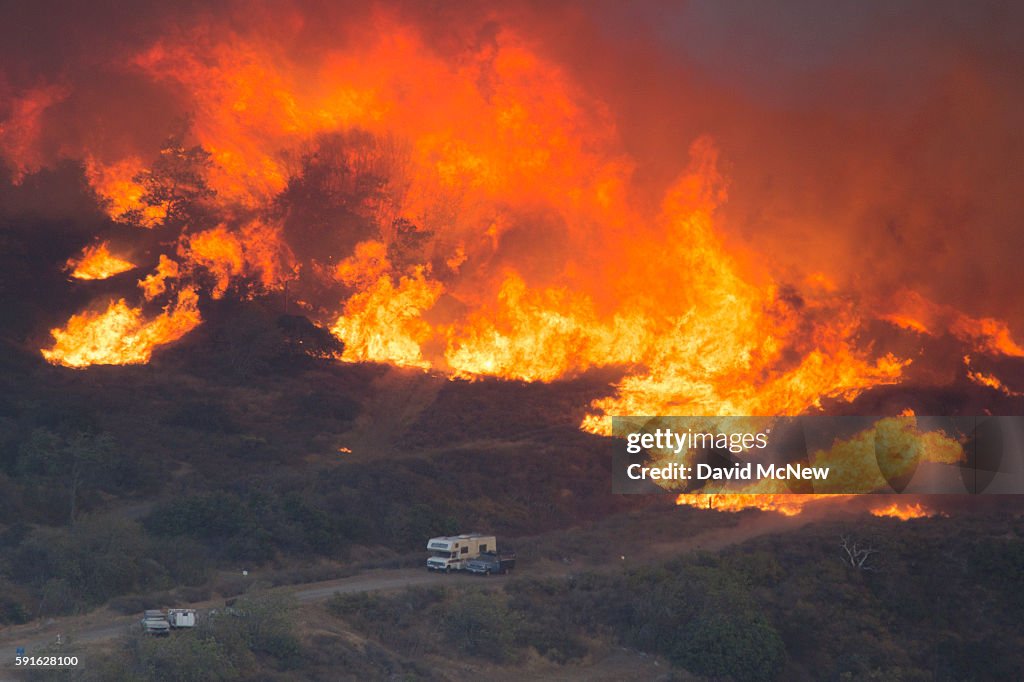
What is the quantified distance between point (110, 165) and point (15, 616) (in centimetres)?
4568

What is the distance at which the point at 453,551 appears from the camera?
42.3 meters

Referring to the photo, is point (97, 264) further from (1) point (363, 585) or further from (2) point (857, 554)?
(2) point (857, 554)

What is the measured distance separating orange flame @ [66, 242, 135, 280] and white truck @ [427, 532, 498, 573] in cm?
3541

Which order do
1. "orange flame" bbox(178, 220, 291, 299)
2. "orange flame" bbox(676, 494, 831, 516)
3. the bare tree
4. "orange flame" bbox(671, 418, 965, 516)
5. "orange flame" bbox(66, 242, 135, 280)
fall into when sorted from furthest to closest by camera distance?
"orange flame" bbox(178, 220, 291, 299) → "orange flame" bbox(66, 242, 135, 280) → "orange flame" bbox(671, 418, 965, 516) → "orange flame" bbox(676, 494, 831, 516) → the bare tree

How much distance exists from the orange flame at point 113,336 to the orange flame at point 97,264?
3.86 metres

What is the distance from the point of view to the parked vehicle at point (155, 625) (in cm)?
2986

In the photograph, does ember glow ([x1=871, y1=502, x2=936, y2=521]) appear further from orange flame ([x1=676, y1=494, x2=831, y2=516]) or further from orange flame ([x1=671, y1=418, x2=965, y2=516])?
orange flame ([x1=676, y1=494, x2=831, y2=516])

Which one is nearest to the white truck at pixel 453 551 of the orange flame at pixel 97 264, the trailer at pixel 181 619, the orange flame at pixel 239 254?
the trailer at pixel 181 619

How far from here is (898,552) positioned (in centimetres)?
Result: 4053

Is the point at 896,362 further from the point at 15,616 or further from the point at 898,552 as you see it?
the point at 15,616

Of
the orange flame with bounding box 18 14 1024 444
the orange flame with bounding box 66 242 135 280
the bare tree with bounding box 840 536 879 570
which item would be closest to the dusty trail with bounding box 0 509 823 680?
the bare tree with bounding box 840 536 879 570

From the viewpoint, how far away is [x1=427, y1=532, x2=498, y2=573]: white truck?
42188 millimetres

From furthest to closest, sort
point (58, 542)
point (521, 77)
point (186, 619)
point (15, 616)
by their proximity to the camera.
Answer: point (521, 77), point (58, 542), point (15, 616), point (186, 619)

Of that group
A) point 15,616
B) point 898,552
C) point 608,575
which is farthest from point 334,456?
point 898,552
